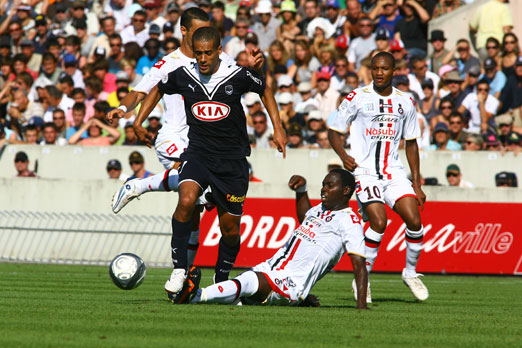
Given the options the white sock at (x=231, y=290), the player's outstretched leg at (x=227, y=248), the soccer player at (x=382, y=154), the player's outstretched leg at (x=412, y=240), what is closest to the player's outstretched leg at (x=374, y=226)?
the soccer player at (x=382, y=154)

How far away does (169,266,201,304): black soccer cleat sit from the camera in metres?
8.75

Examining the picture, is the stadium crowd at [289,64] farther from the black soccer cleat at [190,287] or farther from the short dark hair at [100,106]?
the black soccer cleat at [190,287]

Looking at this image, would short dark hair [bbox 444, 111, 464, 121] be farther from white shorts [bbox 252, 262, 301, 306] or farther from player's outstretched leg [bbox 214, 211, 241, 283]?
white shorts [bbox 252, 262, 301, 306]

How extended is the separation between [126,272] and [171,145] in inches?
92.2

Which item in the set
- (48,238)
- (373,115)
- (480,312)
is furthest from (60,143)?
(480,312)

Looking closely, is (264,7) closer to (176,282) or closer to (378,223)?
(378,223)

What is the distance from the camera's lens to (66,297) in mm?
9984

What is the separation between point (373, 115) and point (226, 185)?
2.49 metres

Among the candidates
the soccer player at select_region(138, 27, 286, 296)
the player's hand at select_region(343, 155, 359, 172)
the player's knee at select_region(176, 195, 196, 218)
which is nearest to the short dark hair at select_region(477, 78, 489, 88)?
the player's hand at select_region(343, 155, 359, 172)

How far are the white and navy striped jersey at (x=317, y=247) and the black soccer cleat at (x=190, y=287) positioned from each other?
1.99 ft

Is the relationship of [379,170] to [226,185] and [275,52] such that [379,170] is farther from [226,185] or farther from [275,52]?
[275,52]

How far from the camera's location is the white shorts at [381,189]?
36.6 ft

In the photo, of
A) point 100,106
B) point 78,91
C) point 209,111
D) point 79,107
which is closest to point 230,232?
point 209,111

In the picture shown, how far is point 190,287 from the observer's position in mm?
8805
